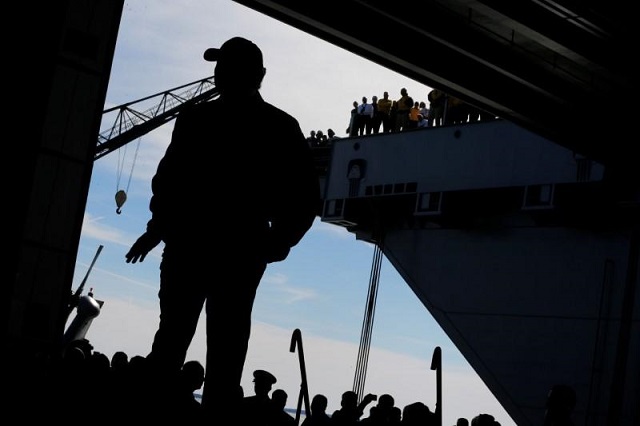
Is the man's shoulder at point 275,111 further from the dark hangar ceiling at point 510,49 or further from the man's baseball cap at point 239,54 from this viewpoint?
the dark hangar ceiling at point 510,49

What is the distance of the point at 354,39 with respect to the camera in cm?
1688

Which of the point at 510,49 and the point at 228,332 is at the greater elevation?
the point at 510,49

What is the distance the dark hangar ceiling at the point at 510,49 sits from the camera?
16391 millimetres

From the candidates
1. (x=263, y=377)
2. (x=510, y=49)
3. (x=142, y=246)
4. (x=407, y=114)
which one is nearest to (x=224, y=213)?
(x=142, y=246)

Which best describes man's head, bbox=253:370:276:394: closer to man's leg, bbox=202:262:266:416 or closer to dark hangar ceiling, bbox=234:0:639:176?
man's leg, bbox=202:262:266:416

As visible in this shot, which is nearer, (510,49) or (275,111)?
(275,111)

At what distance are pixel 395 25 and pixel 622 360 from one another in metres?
13.2

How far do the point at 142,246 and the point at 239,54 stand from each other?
854 mm

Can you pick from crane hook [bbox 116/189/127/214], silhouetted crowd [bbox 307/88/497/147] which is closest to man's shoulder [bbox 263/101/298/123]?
silhouetted crowd [bbox 307/88/497/147]

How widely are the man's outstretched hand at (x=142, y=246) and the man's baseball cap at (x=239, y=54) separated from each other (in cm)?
75

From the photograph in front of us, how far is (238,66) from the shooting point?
405cm

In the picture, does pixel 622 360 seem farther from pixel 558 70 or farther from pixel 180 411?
pixel 180 411

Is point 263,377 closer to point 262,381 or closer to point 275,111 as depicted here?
point 262,381

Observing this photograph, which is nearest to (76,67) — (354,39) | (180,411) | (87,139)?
(87,139)
